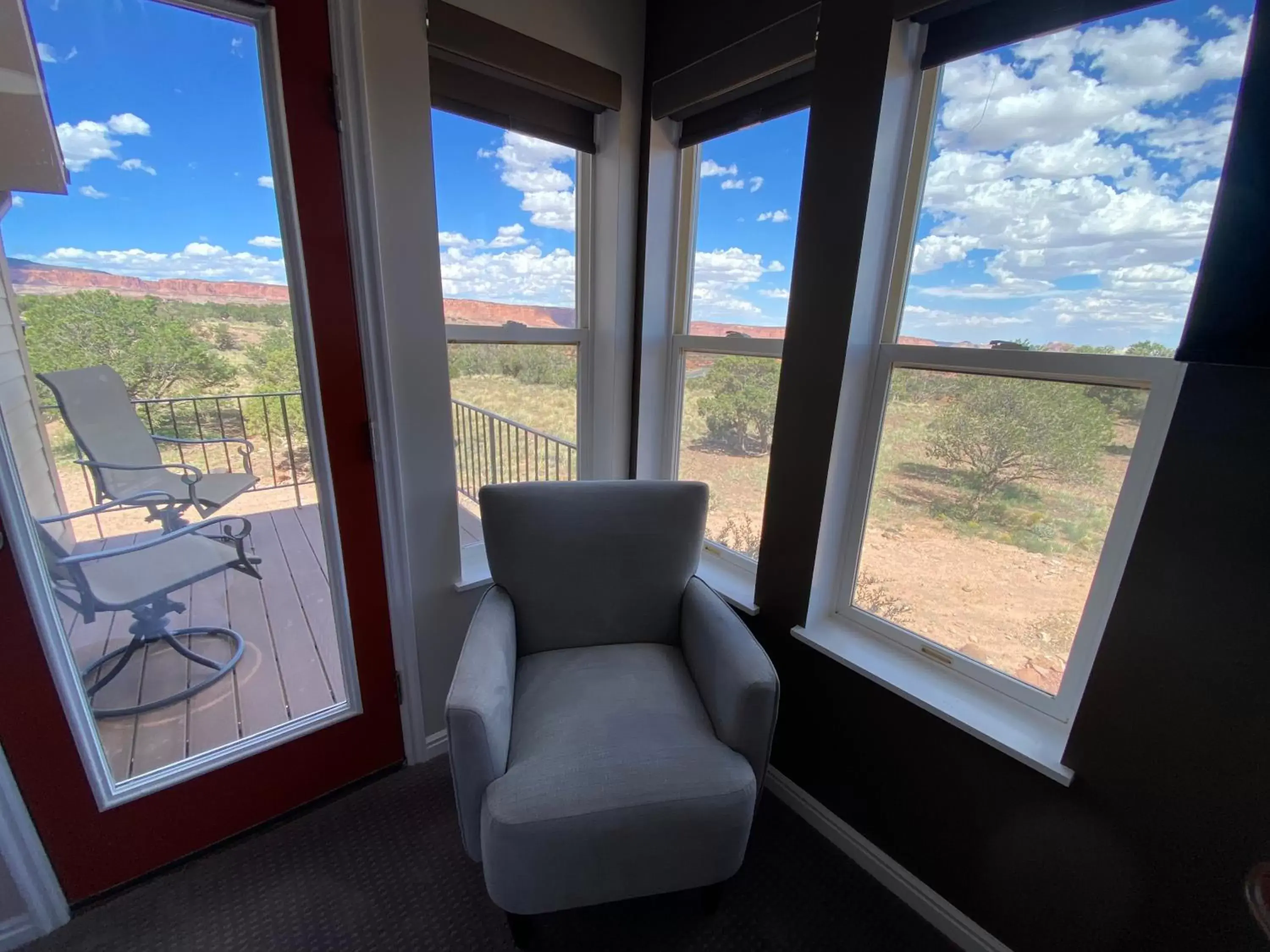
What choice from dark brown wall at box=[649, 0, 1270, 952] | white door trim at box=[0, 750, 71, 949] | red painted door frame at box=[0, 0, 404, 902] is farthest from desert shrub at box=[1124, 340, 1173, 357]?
white door trim at box=[0, 750, 71, 949]

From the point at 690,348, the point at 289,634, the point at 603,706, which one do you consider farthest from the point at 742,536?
the point at 289,634

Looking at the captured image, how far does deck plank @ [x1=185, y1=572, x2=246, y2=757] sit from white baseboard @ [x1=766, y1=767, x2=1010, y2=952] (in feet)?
5.10

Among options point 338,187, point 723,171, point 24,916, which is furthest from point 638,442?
point 24,916

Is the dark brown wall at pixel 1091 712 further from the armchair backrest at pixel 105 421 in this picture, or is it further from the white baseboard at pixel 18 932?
the white baseboard at pixel 18 932

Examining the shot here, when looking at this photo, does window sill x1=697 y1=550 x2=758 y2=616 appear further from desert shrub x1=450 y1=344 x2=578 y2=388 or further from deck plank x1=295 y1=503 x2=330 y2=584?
deck plank x1=295 y1=503 x2=330 y2=584

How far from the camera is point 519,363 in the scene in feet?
5.76

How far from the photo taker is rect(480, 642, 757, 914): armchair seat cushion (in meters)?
0.98

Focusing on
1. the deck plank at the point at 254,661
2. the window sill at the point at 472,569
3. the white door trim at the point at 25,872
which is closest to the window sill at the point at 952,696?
the window sill at the point at 472,569

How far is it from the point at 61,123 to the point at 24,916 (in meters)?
1.64

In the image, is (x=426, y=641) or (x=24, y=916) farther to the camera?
(x=426, y=641)

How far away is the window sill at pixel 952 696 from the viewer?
1059 mm

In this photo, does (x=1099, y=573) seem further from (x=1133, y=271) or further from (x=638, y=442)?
(x=638, y=442)

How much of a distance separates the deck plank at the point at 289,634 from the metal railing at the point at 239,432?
20 cm

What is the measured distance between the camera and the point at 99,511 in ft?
3.75
